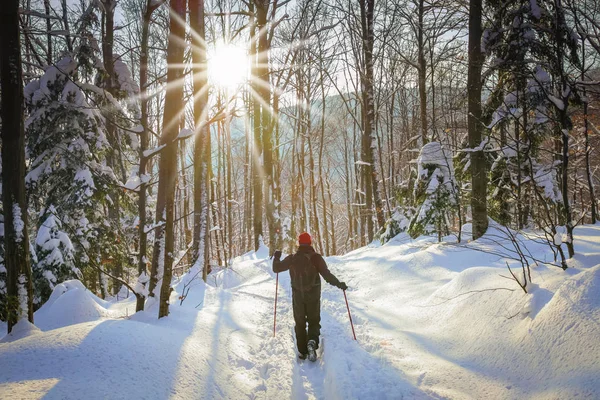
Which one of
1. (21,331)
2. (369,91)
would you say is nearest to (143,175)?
(21,331)

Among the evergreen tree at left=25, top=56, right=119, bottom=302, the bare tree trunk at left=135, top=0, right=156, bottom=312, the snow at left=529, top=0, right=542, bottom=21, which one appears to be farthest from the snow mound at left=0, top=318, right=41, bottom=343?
the snow at left=529, top=0, right=542, bottom=21

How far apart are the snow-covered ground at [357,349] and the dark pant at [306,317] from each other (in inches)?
9.9

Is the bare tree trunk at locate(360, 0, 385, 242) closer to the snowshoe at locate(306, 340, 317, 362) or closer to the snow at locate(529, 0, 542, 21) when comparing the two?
the snow at locate(529, 0, 542, 21)

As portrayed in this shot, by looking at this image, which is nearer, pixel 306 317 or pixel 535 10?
pixel 306 317

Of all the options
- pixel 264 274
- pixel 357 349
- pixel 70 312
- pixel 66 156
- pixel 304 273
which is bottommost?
pixel 264 274

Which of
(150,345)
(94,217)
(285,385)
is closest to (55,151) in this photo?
(94,217)

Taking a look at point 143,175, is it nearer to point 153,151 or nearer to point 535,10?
point 153,151

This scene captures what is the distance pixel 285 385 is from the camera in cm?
375

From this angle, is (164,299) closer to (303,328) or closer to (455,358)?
(303,328)

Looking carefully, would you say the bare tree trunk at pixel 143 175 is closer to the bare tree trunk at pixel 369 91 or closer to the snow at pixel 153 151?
the snow at pixel 153 151

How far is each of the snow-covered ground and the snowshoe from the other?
0.13m

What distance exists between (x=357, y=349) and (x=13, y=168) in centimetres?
540

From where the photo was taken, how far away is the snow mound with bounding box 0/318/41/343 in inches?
143

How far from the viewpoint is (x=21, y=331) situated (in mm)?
3713
